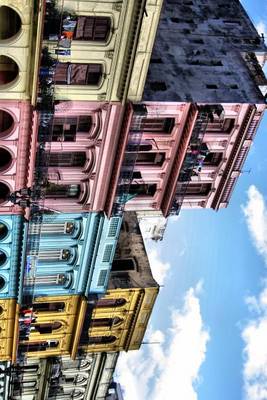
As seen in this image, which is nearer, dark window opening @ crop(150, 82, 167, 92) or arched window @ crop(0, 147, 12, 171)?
arched window @ crop(0, 147, 12, 171)

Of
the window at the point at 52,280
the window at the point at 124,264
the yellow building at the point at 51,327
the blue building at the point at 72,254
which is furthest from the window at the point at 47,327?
the window at the point at 124,264

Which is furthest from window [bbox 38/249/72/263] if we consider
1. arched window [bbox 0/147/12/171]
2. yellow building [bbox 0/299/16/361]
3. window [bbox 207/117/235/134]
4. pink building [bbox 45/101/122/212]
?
window [bbox 207/117/235/134]

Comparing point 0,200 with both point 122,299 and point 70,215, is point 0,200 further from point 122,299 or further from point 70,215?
point 122,299

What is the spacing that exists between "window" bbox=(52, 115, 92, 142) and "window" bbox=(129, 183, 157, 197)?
283 inches

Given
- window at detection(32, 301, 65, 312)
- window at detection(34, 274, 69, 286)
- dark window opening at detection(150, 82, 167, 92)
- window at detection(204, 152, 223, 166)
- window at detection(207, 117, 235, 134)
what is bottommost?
window at detection(32, 301, 65, 312)

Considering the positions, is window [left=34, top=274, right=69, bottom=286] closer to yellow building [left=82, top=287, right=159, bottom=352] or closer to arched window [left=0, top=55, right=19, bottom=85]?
yellow building [left=82, top=287, right=159, bottom=352]

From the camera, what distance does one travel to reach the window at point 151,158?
4331 centimetres

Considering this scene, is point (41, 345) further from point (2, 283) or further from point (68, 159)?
point (68, 159)

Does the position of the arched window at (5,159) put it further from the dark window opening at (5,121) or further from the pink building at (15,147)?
the dark window opening at (5,121)

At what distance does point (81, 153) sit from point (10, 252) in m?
9.39

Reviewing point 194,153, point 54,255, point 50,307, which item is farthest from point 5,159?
point 50,307

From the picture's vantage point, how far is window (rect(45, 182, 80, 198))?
4219 cm

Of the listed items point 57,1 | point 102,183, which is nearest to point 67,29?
point 57,1

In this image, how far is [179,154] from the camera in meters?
42.7
